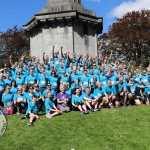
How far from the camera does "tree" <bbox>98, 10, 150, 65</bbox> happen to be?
37094 mm

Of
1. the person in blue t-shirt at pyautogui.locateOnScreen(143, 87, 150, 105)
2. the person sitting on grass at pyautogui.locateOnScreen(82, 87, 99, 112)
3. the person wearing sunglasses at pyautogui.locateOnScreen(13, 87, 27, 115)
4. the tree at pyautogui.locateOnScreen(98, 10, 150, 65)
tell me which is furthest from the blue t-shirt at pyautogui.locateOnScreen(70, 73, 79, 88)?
the tree at pyautogui.locateOnScreen(98, 10, 150, 65)

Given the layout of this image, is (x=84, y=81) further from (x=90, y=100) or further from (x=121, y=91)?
(x=121, y=91)

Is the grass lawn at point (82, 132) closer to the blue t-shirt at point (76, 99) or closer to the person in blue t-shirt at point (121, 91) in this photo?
the blue t-shirt at point (76, 99)

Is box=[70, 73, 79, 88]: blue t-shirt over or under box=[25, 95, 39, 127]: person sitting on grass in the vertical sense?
over

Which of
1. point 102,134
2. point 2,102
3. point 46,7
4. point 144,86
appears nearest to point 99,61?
point 144,86

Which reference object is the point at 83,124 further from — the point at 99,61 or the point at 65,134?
the point at 99,61

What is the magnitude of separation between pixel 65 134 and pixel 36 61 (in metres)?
5.88

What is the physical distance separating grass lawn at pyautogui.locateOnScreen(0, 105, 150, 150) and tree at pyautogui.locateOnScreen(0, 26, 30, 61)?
3525 cm

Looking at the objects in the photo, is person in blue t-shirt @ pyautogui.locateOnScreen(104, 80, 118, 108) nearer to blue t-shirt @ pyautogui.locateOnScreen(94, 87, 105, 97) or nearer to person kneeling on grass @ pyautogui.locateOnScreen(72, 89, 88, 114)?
blue t-shirt @ pyautogui.locateOnScreen(94, 87, 105, 97)

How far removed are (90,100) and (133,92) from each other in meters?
2.72

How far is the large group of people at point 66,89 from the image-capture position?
10844 mm

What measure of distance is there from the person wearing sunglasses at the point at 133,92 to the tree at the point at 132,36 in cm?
2515

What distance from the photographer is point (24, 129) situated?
28.6 feet

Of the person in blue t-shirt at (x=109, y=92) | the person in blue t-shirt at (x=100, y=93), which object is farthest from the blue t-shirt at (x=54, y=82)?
the person in blue t-shirt at (x=109, y=92)
